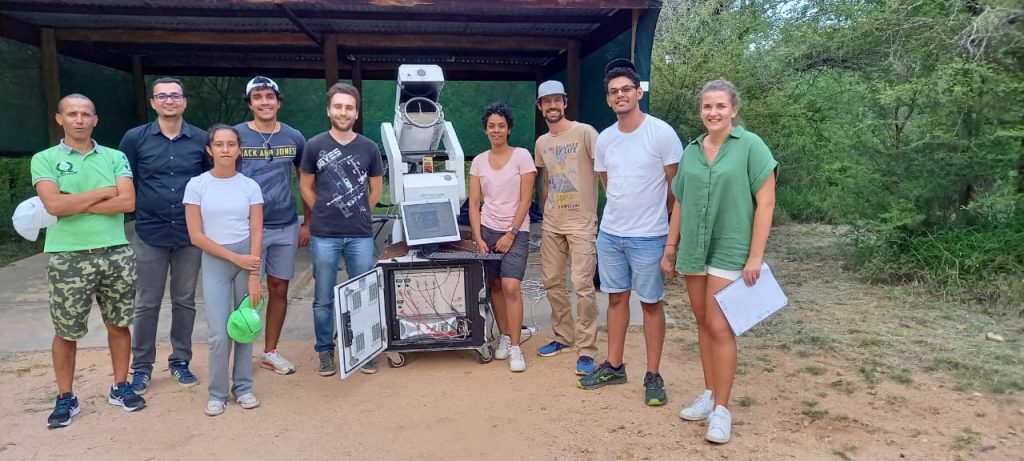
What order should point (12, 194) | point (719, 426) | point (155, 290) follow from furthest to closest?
point (12, 194) < point (155, 290) < point (719, 426)

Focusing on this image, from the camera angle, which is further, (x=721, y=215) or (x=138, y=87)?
(x=138, y=87)

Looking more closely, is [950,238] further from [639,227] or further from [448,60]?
[448,60]

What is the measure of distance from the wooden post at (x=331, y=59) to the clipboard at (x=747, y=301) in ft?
17.8

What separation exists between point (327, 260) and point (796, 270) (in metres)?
4.88

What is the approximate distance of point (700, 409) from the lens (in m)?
3.02

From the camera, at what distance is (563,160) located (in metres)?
3.60

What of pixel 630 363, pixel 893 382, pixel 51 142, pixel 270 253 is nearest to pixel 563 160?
pixel 630 363

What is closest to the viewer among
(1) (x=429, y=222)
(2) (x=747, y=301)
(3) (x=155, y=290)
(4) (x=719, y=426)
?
(2) (x=747, y=301)

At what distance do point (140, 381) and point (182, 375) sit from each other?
20 centimetres

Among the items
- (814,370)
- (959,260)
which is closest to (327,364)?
(814,370)

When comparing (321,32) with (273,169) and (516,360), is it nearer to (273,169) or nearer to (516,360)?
(273,169)

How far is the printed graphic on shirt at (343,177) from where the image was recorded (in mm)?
3467

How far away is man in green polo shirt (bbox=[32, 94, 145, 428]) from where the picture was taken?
2832 millimetres

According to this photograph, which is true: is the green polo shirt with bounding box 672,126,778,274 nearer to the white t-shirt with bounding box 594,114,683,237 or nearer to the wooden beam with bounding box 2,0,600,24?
the white t-shirt with bounding box 594,114,683,237
